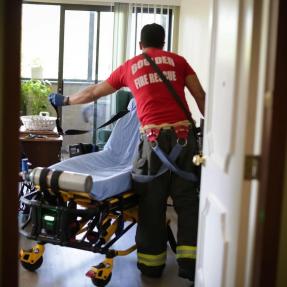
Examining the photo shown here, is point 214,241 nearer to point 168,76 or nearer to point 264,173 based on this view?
point 264,173

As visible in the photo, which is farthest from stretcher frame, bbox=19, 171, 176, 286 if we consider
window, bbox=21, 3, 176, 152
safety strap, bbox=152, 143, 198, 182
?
window, bbox=21, 3, 176, 152

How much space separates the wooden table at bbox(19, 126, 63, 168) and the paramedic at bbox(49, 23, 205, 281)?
1425mm

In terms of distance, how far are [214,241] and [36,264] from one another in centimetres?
150

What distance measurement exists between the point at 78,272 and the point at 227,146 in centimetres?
170

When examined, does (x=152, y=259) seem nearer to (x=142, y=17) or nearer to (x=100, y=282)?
(x=100, y=282)

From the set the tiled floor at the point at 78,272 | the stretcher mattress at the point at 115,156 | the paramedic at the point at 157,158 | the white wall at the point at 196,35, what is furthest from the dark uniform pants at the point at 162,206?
the white wall at the point at 196,35

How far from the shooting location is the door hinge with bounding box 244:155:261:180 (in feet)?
5.48

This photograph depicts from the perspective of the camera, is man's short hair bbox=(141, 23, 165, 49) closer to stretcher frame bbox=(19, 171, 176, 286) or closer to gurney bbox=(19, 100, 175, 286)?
gurney bbox=(19, 100, 175, 286)

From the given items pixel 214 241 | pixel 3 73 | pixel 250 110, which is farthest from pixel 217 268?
pixel 3 73

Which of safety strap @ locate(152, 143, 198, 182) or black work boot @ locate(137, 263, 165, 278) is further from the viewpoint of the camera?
black work boot @ locate(137, 263, 165, 278)

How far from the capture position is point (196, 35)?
5273 mm

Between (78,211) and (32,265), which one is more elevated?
(78,211)

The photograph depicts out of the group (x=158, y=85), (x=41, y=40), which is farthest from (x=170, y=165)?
(x=41, y=40)

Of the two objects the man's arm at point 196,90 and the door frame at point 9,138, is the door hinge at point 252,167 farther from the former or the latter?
the man's arm at point 196,90
